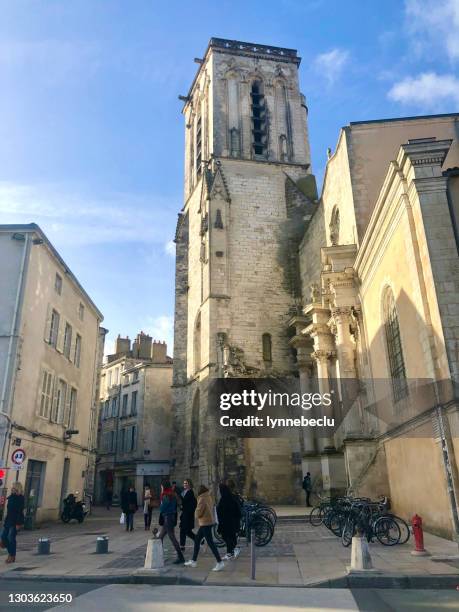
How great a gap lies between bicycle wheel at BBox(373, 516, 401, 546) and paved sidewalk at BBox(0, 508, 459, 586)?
→ 19 centimetres

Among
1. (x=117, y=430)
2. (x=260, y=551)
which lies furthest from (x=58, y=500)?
(x=117, y=430)

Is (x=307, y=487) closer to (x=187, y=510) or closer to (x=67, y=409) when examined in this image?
(x=67, y=409)

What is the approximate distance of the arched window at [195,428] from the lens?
22344mm

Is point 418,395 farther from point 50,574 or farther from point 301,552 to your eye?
point 50,574

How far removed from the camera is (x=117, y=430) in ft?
119

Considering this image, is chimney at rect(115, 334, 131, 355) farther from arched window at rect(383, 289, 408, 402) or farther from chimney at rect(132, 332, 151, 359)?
arched window at rect(383, 289, 408, 402)

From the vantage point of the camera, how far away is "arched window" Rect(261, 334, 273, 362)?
863 inches

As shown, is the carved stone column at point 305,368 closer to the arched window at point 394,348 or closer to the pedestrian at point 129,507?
the arched window at point 394,348

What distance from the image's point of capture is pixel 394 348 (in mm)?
12039

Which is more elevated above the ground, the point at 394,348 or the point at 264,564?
the point at 394,348

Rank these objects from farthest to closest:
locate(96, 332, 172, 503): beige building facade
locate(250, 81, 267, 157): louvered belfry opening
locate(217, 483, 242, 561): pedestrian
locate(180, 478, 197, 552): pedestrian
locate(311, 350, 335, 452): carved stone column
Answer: locate(96, 332, 172, 503): beige building facade
locate(250, 81, 267, 157): louvered belfry opening
locate(311, 350, 335, 452): carved stone column
locate(180, 478, 197, 552): pedestrian
locate(217, 483, 242, 561): pedestrian

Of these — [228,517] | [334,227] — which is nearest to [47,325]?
[228,517]

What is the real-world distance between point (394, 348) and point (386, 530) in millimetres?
4613

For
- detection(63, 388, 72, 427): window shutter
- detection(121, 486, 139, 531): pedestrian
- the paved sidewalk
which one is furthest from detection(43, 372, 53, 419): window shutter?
the paved sidewalk
